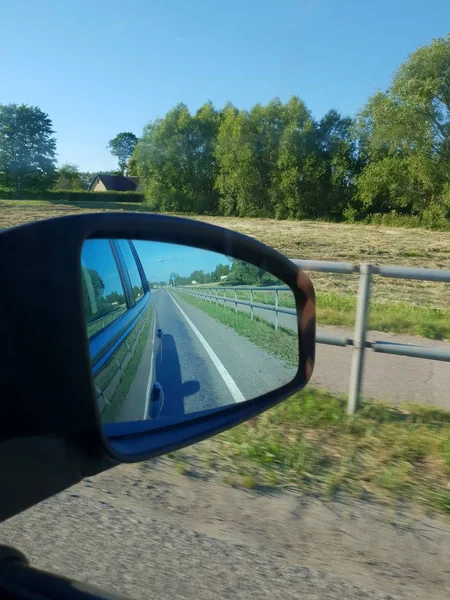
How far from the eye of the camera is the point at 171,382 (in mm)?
1924

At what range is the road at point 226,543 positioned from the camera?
249 centimetres

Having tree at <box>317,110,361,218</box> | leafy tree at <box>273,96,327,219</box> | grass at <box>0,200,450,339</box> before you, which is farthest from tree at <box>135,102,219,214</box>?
grass at <box>0,200,450,339</box>

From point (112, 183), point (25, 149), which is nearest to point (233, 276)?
point (25, 149)

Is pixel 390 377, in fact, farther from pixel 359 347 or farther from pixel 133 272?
pixel 133 272

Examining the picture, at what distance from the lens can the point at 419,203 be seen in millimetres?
40719

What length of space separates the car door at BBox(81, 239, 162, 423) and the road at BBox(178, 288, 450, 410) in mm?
3517

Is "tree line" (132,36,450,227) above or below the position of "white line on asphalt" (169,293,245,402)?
above

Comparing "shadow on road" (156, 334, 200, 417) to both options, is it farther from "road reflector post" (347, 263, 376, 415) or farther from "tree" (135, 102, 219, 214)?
"tree" (135, 102, 219, 214)

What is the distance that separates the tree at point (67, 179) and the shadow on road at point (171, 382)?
40.9 m

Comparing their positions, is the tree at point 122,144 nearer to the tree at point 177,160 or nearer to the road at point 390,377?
the tree at point 177,160

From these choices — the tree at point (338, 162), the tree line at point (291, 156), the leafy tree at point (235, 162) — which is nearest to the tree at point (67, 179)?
the tree line at point (291, 156)

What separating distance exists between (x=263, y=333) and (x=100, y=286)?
1.47m

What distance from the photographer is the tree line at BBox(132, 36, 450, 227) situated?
37250 millimetres

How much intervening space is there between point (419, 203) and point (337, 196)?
754 centimetres
